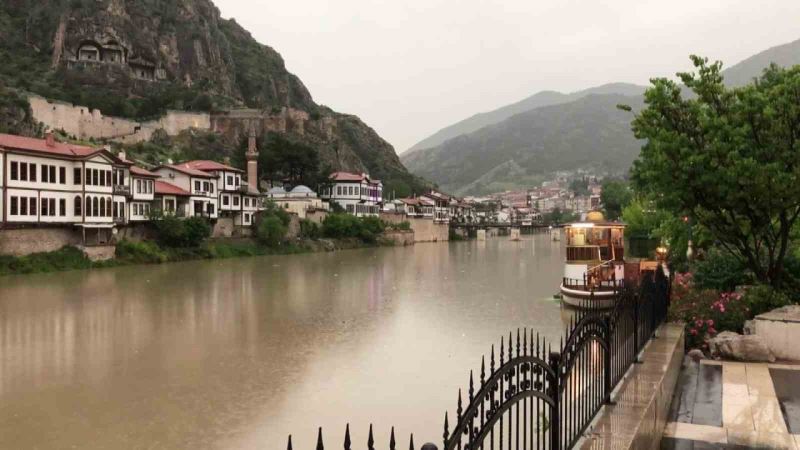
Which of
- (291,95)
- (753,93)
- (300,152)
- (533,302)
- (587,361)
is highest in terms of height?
(291,95)

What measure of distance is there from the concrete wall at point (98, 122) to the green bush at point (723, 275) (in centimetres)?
7149

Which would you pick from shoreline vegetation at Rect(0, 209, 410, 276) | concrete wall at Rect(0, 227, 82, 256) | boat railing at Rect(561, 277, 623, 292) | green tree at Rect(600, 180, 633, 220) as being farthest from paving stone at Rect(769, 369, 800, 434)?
green tree at Rect(600, 180, 633, 220)

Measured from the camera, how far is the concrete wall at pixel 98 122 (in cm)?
7194

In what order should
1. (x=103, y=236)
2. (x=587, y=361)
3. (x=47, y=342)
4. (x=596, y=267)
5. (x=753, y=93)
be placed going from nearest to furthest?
(x=587, y=361) < (x=753, y=93) < (x=47, y=342) < (x=596, y=267) < (x=103, y=236)

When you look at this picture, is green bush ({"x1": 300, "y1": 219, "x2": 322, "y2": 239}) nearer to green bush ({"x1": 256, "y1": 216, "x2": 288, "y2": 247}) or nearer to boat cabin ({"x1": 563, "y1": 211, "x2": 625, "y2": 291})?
green bush ({"x1": 256, "y1": 216, "x2": 288, "y2": 247})

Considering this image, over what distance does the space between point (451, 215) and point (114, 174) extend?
9623 centimetres

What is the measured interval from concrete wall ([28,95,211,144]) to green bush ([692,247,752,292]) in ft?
235

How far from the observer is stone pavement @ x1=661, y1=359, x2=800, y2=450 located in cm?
773

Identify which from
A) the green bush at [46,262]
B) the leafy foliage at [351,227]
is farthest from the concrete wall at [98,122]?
the green bush at [46,262]

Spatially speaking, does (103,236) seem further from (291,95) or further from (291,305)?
(291,95)

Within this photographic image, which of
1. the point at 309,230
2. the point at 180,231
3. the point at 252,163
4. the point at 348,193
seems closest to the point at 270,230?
the point at 309,230

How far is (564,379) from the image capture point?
5590 mm

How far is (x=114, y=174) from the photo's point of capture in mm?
48750

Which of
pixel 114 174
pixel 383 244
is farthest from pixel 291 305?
pixel 383 244
